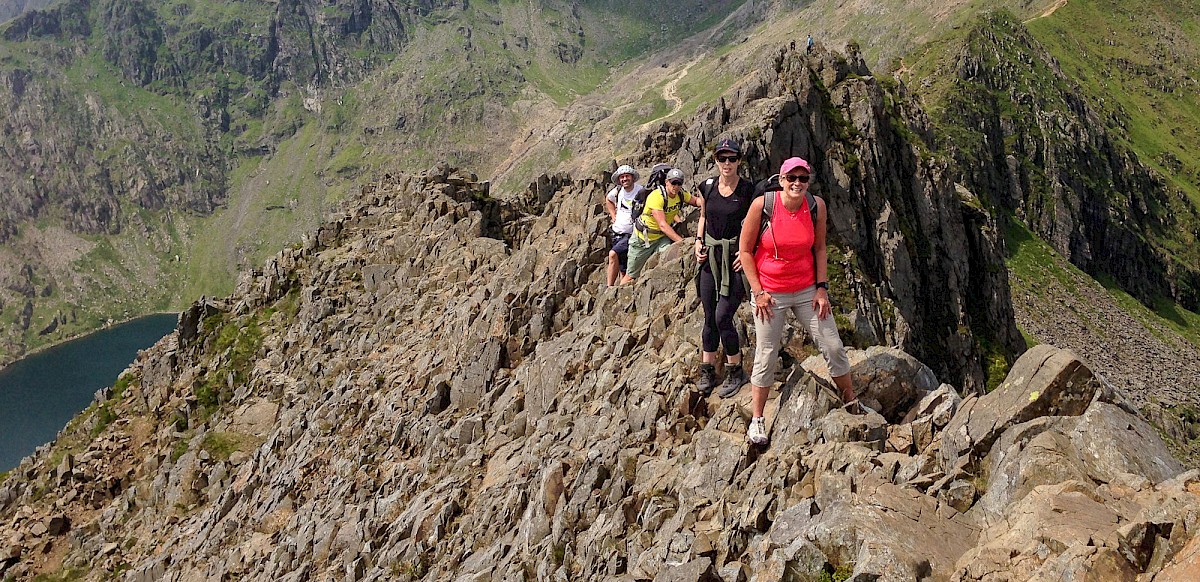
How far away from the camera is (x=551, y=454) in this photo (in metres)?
19.3

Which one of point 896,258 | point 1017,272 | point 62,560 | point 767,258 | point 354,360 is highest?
point 767,258

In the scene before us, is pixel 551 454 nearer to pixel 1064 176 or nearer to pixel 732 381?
pixel 732 381

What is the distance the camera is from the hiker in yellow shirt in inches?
783

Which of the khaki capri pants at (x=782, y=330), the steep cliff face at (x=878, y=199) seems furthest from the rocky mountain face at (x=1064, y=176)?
the khaki capri pants at (x=782, y=330)

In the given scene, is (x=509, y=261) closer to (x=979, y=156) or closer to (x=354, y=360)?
(x=354, y=360)

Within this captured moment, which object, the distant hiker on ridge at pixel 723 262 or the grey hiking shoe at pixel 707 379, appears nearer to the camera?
the distant hiker on ridge at pixel 723 262

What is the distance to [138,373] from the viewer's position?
193 ft

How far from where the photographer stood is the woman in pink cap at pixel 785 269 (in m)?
12.7

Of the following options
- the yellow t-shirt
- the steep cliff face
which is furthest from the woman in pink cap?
the steep cliff face

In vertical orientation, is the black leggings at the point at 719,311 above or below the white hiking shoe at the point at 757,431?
above

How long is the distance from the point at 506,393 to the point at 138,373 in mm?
48640

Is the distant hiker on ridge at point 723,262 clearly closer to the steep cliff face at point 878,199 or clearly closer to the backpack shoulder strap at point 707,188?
the backpack shoulder strap at point 707,188

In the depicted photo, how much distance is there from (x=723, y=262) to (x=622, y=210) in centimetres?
781

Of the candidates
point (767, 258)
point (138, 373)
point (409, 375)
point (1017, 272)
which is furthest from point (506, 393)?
point (1017, 272)
